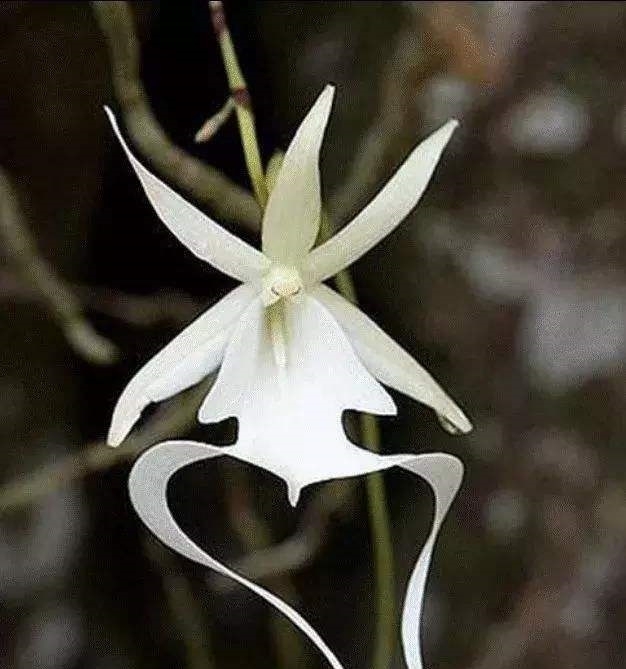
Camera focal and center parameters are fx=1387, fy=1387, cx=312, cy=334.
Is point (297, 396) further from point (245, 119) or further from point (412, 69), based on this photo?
point (412, 69)

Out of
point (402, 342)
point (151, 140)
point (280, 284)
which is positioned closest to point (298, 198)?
point (280, 284)

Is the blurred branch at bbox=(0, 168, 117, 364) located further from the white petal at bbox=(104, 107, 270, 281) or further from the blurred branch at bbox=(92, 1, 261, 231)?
the white petal at bbox=(104, 107, 270, 281)

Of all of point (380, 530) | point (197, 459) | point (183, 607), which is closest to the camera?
point (197, 459)

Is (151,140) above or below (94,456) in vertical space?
above

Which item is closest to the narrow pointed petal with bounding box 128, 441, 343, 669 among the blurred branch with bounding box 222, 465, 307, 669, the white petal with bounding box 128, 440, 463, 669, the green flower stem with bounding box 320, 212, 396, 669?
the white petal with bounding box 128, 440, 463, 669

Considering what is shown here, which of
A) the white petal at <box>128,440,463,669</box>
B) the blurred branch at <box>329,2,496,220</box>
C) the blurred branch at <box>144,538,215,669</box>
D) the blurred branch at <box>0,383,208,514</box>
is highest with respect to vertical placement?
the blurred branch at <box>329,2,496,220</box>

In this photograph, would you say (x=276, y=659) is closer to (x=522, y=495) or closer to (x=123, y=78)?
(x=522, y=495)

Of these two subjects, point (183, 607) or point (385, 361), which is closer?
point (385, 361)

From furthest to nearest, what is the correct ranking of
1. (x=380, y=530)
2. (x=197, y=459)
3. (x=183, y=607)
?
(x=183, y=607) → (x=380, y=530) → (x=197, y=459)
